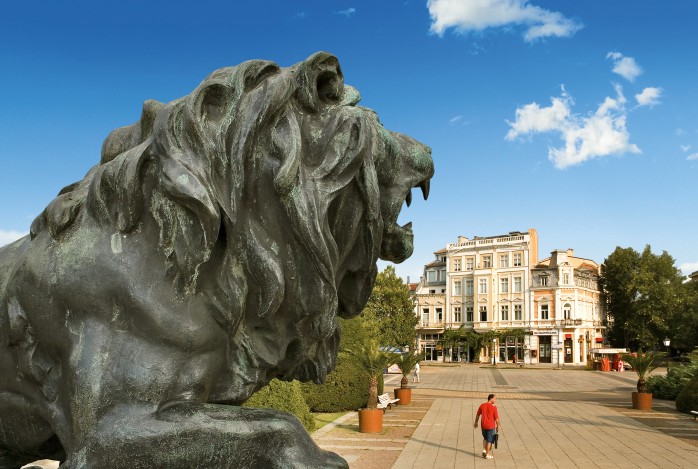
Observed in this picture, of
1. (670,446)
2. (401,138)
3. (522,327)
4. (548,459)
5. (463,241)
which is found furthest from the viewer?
(463,241)

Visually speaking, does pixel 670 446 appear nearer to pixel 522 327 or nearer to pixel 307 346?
pixel 307 346

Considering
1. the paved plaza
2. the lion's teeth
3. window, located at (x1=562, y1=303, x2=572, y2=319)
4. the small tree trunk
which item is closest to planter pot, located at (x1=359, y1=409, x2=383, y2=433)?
the paved plaza

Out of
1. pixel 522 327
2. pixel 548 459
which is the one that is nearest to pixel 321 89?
pixel 548 459

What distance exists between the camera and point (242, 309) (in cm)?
186

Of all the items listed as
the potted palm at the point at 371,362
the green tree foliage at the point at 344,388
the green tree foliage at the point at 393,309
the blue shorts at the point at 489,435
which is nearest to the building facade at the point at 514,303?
the green tree foliage at the point at 393,309

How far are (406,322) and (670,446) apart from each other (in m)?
34.2

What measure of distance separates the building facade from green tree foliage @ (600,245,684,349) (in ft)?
7.85

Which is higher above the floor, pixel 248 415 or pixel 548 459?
pixel 248 415

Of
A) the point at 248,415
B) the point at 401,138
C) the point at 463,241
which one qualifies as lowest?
the point at 248,415

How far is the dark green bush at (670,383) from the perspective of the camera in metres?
24.8

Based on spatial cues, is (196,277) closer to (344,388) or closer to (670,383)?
(344,388)

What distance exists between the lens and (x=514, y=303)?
66812 mm

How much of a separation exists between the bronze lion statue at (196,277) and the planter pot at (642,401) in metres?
23.3

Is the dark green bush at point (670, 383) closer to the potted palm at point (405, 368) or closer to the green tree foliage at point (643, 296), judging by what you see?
the potted palm at point (405, 368)
